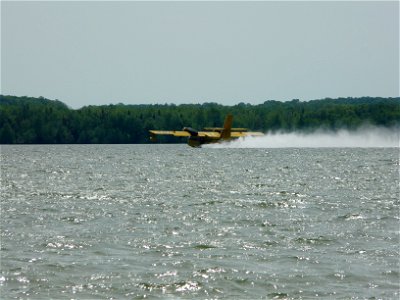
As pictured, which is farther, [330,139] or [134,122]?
[134,122]

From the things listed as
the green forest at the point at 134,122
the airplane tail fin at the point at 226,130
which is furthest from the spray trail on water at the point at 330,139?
the airplane tail fin at the point at 226,130

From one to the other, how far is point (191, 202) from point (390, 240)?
13392 millimetres

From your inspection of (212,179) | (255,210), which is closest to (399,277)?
(255,210)

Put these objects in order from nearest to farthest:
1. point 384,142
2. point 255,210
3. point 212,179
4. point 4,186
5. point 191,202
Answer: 1. point 255,210
2. point 191,202
3. point 4,186
4. point 212,179
5. point 384,142

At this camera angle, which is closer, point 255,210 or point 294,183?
point 255,210

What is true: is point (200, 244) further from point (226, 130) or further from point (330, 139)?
point (330, 139)

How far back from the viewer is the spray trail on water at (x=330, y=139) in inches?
5379

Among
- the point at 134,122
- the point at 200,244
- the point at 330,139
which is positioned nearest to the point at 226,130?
the point at 330,139

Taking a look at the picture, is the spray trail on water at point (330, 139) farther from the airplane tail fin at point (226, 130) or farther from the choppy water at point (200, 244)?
the choppy water at point (200, 244)

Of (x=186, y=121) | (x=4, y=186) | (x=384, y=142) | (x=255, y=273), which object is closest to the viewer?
(x=255, y=273)

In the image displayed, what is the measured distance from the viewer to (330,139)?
160 m

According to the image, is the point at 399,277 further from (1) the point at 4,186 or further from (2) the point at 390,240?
(1) the point at 4,186

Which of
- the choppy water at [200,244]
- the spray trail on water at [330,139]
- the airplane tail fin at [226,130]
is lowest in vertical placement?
the spray trail on water at [330,139]

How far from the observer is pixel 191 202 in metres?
35.1
